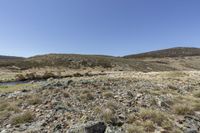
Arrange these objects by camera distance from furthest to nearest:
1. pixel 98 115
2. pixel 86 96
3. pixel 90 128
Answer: pixel 86 96 < pixel 98 115 < pixel 90 128

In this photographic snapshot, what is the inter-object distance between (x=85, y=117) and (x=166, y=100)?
5.38 metres

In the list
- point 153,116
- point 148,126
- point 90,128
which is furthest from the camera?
point 153,116

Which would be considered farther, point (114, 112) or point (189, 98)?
point (189, 98)

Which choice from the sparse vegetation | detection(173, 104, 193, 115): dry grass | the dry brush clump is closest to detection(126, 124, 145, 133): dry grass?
the sparse vegetation

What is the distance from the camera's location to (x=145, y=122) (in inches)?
328

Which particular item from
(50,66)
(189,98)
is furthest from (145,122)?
(50,66)

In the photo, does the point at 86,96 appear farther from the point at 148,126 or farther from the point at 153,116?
the point at 148,126

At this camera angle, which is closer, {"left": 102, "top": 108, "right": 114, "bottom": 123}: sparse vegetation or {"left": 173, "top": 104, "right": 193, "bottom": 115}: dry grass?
{"left": 102, "top": 108, "right": 114, "bottom": 123}: sparse vegetation

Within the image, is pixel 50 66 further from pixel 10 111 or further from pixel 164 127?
pixel 164 127

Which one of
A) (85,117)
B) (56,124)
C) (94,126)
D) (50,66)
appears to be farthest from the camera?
(50,66)

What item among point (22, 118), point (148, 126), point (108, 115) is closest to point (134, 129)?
point (148, 126)

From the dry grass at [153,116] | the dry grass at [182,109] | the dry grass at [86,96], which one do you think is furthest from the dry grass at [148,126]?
the dry grass at [86,96]

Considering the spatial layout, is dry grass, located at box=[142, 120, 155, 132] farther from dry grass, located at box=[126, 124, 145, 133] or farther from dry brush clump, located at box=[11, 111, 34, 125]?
dry brush clump, located at box=[11, 111, 34, 125]

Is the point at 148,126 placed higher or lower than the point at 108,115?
lower
